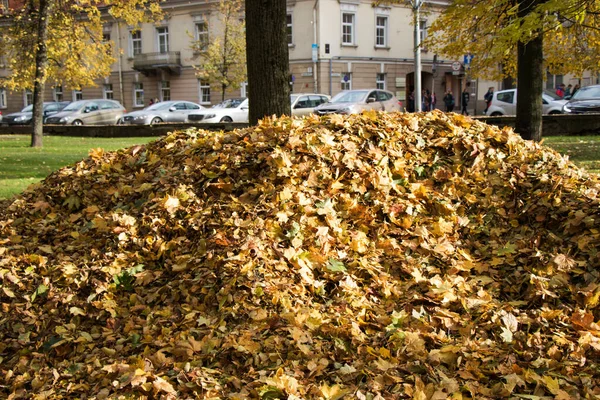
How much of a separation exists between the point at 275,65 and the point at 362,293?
12.4 feet

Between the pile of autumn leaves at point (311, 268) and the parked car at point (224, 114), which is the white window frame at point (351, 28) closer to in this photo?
the parked car at point (224, 114)

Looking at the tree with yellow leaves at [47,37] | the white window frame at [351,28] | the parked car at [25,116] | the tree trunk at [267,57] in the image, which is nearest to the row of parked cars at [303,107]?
the parked car at [25,116]

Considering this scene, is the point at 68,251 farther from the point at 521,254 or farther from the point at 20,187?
the point at 20,187

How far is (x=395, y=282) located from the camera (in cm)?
407

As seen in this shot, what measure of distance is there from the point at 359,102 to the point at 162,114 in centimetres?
909

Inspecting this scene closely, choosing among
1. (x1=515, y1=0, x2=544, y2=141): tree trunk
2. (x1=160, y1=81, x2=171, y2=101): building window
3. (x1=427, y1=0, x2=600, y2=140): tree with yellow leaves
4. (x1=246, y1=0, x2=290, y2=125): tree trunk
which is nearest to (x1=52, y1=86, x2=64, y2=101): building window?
(x1=160, y1=81, x2=171, y2=101): building window

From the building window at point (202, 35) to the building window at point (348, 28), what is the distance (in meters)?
7.99

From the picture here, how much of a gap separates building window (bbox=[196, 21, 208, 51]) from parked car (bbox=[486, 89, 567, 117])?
1790 centimetres

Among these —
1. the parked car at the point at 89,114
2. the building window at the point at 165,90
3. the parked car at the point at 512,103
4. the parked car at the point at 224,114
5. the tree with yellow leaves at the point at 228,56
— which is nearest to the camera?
the parked car at the point at 512,103

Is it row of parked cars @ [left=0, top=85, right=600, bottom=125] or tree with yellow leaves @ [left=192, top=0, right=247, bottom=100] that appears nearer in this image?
row of parked cars @ [left=0, top=85, right=600, bottom=125]

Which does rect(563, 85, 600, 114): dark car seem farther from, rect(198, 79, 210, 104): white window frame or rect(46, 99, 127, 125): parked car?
rect(198, 79, 210, 104): white window frame

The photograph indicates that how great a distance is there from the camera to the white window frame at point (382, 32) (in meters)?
40.0

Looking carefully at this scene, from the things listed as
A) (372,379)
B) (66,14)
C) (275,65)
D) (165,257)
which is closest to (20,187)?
(275,65)

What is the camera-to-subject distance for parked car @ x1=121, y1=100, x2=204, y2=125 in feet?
90.1
